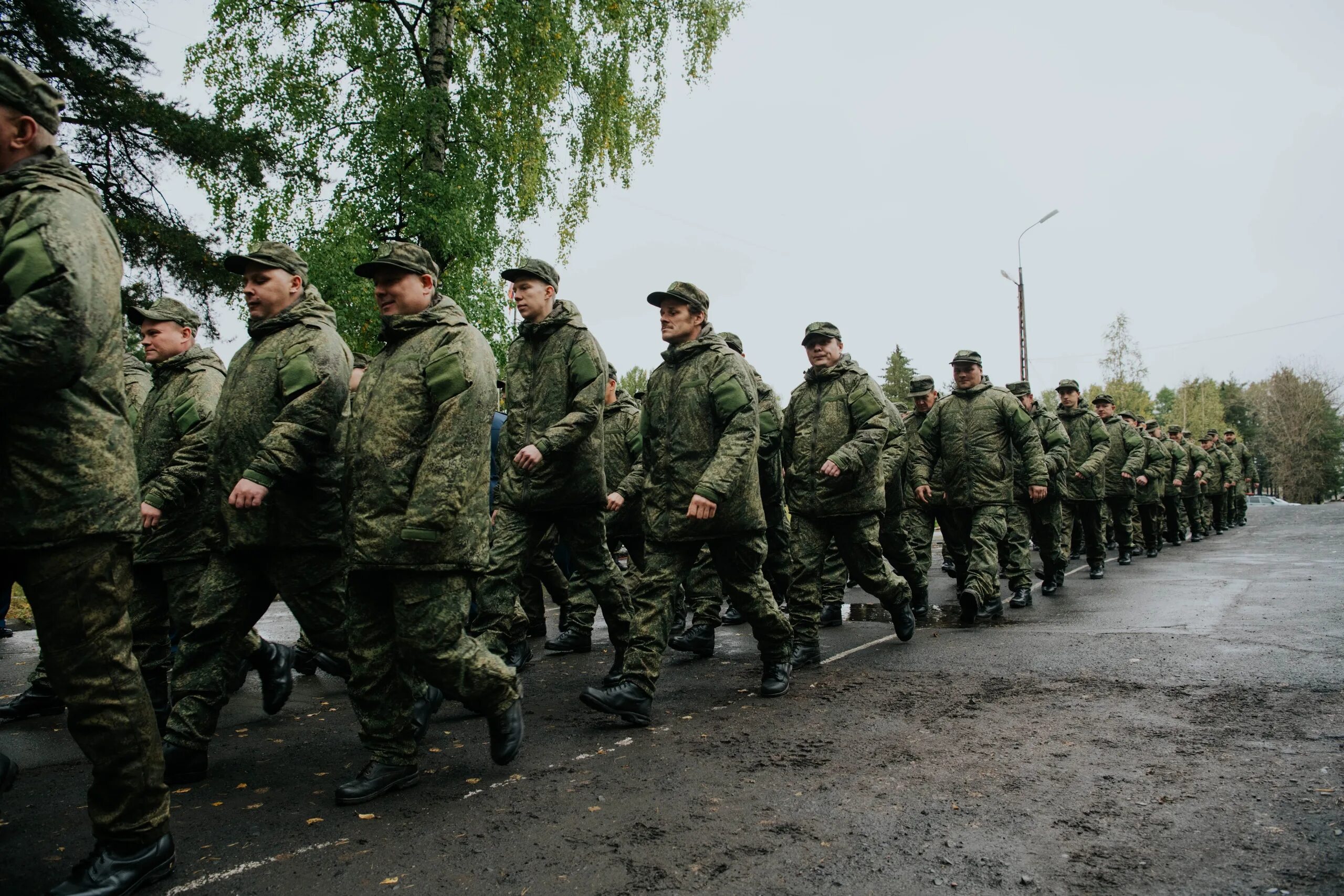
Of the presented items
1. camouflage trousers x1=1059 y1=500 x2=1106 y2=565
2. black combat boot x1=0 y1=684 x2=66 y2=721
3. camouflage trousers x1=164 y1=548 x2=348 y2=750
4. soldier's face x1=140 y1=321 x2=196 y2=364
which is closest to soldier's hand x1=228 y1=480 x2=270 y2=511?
camouflage trousers x1=164 y1=548 x2=348 y2=750

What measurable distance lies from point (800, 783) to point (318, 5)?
16209mm

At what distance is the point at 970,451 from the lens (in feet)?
30.8

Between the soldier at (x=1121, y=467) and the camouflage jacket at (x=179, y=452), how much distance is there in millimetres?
12699

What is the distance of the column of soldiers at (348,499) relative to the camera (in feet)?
10.1

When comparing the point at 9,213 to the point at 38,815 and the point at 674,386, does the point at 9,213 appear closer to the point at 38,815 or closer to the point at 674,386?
the point at 38,815

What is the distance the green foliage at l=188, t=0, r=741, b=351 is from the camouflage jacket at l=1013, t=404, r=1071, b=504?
8.25 meters

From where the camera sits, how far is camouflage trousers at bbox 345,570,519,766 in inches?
158

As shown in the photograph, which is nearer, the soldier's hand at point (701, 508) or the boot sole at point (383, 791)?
the boot sole at point (383, 791)

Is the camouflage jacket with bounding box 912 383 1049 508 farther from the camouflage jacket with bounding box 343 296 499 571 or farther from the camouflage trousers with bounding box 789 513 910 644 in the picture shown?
the camouflage jacket with bounding box 343 296 499 571

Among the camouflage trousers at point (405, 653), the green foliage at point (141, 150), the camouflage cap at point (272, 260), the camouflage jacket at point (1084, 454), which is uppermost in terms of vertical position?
the green foliage at point (141, 150)

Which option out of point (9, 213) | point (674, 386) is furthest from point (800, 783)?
point (9, 213)

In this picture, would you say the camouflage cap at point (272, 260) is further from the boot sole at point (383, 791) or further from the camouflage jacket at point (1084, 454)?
the camouflage jacket at point (1084, 454)

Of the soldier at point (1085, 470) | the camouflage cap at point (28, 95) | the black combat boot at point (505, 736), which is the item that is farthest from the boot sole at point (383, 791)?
the soldier at point (1085, 470)

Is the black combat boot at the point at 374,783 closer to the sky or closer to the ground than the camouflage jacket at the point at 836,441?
closer to the ground
